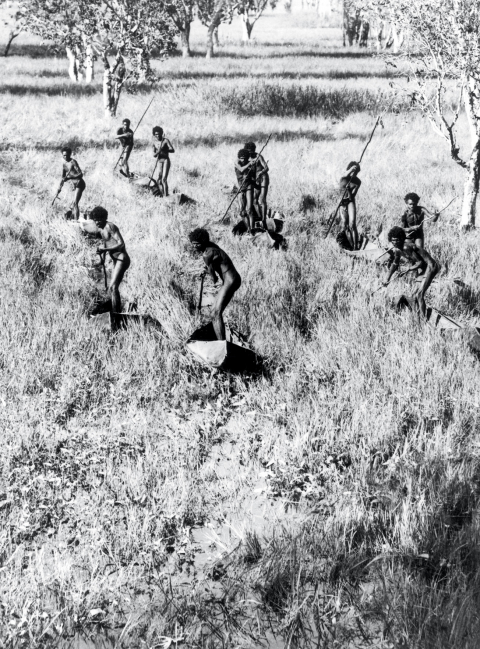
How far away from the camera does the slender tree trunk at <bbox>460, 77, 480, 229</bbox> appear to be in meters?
11.5

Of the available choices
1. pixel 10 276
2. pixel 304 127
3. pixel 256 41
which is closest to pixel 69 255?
pixel 10 276

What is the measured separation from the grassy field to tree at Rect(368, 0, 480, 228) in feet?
4.29

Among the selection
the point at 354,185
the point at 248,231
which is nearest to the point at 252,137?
the point at 354,185

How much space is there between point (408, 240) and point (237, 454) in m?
3.71

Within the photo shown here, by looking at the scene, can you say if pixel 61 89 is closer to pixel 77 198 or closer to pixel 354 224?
pixel 77 198

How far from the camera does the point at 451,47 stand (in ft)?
36.6

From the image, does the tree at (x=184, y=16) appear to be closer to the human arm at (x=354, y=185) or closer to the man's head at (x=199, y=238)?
the human arm at (x=354, y=185)

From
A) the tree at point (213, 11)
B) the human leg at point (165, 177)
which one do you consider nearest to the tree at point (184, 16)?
the tree at point (213, 11)

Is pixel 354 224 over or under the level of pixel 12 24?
under

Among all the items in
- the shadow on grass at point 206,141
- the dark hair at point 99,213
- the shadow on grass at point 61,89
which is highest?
the shadow on grass at point 61,89

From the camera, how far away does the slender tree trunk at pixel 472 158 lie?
11.5 meters

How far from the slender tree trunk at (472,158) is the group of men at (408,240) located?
→ 1.96 m

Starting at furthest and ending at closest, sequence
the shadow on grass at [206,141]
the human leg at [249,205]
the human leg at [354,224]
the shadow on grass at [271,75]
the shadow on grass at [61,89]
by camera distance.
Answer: the shadow on grass at [271,75] < the shadow on grass at [61,89] < the shadow on grass at [206,141] < the human leg at [249,205] < the human leg at [354,224]

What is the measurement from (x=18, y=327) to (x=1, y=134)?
41.0ft
